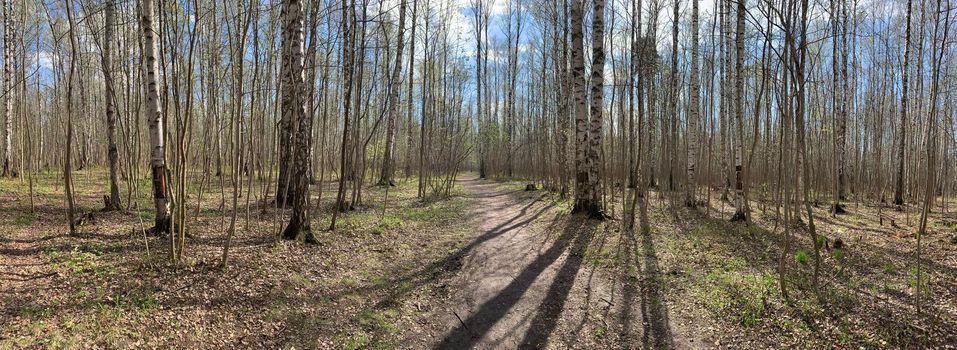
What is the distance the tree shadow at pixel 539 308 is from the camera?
4.15m

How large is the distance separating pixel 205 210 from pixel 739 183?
1066cm

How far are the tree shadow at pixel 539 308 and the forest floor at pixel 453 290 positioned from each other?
2 centimetres

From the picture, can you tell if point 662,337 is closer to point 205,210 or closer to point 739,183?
point 739,183

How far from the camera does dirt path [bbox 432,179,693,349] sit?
13.6 feet

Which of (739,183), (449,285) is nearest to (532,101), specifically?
(739,183)

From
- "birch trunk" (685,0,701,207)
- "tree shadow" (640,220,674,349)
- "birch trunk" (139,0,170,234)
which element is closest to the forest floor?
"tree shadow" (640,220,674,349)

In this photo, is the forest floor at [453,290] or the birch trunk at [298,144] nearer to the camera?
the forest floor at [453,290]

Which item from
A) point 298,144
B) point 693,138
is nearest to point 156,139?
point 298,144

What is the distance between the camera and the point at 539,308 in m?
4.81

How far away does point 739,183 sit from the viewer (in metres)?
9.31

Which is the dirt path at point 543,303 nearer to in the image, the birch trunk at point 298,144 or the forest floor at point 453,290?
the forest floor at point 453,290

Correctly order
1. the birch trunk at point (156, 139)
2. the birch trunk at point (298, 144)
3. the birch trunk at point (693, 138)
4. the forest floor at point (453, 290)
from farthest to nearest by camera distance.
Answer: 1. the birch trunk at point (693, 138)
2. the birch trunk at point (298, 144)
3. the birch trunk at point (156, 139)
4. the forest floor at point (453, 290)

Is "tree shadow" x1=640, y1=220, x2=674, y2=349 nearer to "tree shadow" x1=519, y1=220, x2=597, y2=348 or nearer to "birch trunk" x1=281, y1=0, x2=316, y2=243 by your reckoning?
"tree shadow" x1=519, y1=220, x2=597, y2=348

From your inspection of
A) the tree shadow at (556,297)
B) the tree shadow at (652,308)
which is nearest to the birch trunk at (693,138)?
the tree shadow at (556,297)
